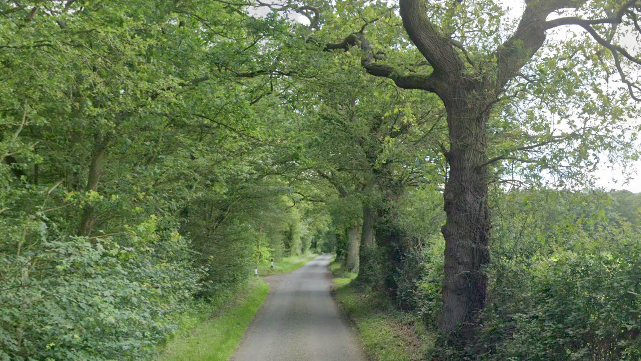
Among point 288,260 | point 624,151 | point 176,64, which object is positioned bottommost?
point 288,260

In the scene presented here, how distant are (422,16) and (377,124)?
30.5ft

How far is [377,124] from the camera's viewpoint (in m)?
18.0

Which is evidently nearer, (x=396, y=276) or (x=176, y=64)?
(x=176, y=64)

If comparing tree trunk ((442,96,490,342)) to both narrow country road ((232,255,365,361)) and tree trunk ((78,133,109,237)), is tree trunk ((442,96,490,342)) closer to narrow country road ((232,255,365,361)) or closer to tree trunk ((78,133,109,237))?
narrow country road ((232,255,365,361))

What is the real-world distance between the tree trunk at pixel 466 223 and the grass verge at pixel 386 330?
1.16 metres

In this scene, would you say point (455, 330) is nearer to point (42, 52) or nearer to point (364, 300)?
point (42, 52)

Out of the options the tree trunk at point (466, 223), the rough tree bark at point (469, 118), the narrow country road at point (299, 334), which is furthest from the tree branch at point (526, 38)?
the narrow country road at point (299, 334)

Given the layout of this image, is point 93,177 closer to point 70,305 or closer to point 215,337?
point 70,305

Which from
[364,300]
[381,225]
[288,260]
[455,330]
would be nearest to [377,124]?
[381,225]

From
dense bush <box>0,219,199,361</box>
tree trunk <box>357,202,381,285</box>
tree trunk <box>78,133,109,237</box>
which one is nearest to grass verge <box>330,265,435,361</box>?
tree trunk <box>357,202,381,285</box>

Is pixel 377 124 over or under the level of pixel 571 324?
over

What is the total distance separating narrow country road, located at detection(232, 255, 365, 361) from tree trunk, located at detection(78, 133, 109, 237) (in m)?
4.84

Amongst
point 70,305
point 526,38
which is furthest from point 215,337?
point 526,38

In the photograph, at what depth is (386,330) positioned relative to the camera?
45.8 feet
